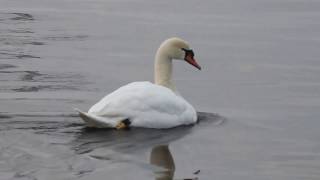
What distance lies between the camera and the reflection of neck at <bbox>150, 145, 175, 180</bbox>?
1063 centimetres

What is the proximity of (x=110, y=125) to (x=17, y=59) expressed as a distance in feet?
18.5

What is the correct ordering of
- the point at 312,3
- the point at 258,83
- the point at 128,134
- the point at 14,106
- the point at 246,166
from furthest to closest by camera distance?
the point at 312,3, the point at 258,83, the point at 14,106, the point at 128,134, the point at 246,166

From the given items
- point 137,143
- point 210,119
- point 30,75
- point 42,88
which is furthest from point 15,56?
point 137,143

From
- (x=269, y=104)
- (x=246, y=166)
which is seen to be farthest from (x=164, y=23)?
(x=246, y=166)

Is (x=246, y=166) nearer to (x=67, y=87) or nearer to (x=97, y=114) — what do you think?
(x=97, y=114)

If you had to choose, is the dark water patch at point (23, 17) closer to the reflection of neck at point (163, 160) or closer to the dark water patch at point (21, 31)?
the dark water patch at point (21, 31)

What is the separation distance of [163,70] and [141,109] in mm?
Result: 1617

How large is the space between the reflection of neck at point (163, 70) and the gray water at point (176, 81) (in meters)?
0.63

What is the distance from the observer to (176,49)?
562 inches

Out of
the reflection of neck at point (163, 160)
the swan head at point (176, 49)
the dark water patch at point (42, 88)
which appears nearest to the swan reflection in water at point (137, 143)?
the reflection of neck at point (163, 160)

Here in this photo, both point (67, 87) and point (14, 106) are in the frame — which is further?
point (67, 87)

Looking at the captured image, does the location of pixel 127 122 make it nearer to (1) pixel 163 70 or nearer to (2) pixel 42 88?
(1) pixel 163 70

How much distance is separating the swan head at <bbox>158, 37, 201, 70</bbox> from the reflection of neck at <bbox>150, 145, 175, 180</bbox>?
2.51 m

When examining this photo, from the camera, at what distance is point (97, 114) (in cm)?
1255
